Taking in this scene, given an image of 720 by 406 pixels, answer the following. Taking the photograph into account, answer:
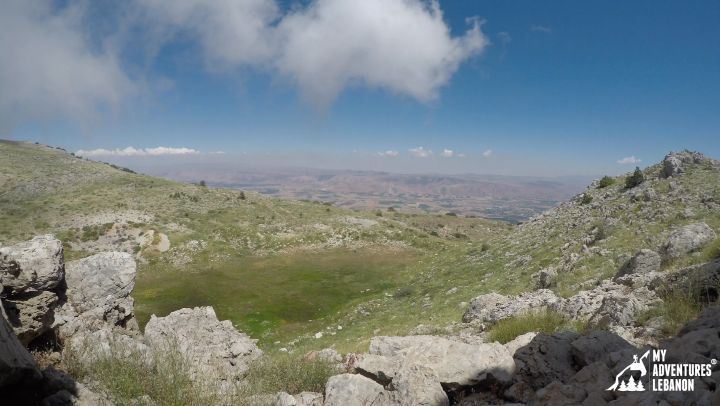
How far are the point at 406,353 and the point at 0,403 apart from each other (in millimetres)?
7810

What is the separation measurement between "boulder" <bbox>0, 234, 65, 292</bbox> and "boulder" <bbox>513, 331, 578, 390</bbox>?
12.1 m

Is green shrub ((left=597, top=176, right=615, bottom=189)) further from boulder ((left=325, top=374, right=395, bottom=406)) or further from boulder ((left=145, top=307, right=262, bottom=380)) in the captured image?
boulder ((left=325, top=374, right=395, bottom=406))

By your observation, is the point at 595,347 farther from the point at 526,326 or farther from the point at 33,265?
the point at 33,265

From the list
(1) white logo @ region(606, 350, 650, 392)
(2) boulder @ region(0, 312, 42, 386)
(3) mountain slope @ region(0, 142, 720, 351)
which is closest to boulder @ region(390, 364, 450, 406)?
(1) white logo @ region(606, 350, 650, 392)

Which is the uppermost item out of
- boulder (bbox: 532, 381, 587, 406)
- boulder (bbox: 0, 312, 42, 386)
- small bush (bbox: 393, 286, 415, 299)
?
boulder (bbox: 0, 312, 42, 386)

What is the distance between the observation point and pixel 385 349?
11297 mm

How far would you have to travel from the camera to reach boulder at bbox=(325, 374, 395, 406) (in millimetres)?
8023

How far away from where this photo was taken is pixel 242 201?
273 feet

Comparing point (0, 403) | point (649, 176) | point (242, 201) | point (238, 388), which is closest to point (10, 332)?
point (0, 403)

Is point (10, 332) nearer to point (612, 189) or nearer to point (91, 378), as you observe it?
point (91, 378)

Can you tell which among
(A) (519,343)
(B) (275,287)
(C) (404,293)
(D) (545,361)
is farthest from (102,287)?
(B) (275,287)

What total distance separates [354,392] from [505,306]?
33.0 feet

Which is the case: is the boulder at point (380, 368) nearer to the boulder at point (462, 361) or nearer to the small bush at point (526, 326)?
the boulder at point (462, 361)


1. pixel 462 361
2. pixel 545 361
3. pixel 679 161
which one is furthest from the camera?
pixel 679 161
